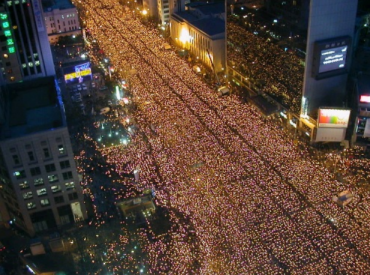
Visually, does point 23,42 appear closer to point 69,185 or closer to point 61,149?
point 61,149

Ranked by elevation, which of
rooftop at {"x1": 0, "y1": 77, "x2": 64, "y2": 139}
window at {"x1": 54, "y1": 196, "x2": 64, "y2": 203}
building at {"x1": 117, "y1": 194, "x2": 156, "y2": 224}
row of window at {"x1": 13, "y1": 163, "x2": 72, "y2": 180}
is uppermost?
rooftop at {"x1": 0, "y1": 77, "x2": 64, "y2": 139}

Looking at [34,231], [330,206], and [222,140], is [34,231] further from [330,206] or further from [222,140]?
[330,206]

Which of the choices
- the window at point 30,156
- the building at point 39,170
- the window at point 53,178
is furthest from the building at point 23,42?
the window at point 53,178

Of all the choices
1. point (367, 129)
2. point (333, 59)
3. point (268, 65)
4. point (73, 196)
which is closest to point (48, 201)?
point (73, 196)

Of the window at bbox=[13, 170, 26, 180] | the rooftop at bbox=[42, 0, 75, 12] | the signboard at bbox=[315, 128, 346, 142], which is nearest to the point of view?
the window at bbox=[13, 170, 26, 180]

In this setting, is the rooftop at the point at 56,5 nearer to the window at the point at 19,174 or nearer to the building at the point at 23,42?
the building at the point at 23,42

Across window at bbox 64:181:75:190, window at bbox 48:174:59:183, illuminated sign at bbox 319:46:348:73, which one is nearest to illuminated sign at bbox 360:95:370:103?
illuminated sign at bbox 319:46:348:73

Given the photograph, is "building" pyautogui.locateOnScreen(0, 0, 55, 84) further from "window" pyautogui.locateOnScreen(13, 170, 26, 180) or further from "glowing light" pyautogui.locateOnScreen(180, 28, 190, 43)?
"glowing light" pyautogui.locateOnScreen(180, 28, 190, 43)
